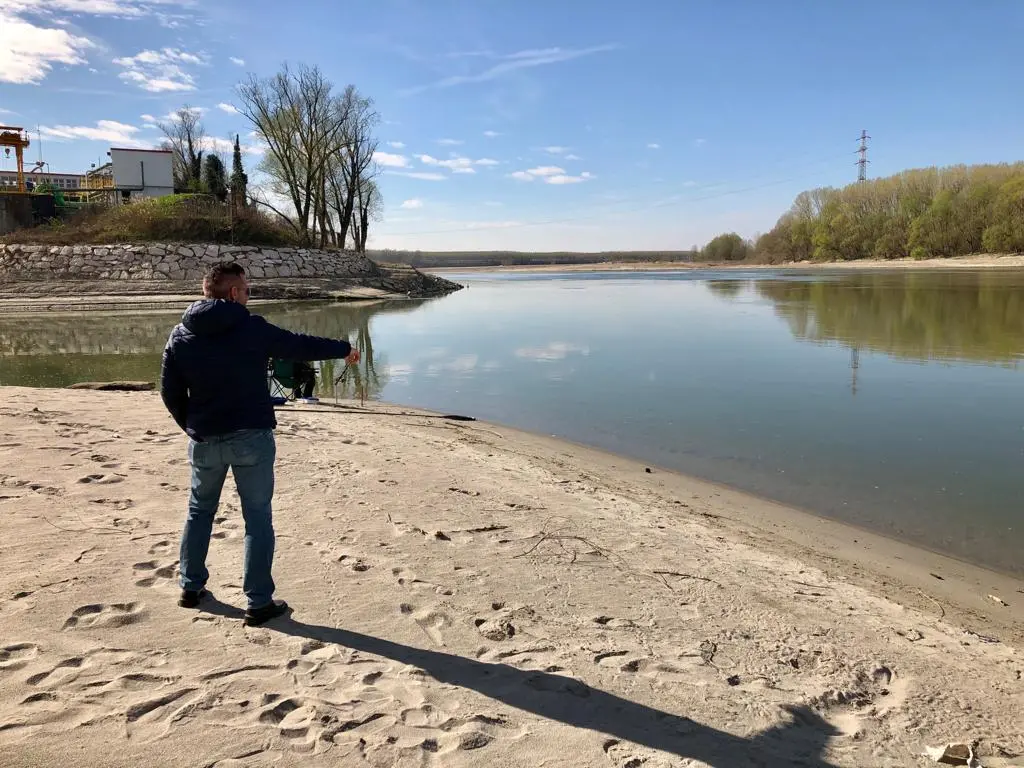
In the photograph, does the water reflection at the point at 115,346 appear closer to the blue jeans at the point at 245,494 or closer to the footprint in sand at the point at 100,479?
the footprint in sand at the point at 100,479

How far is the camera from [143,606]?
147 inches

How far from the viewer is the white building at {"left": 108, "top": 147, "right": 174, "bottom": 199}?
42.0 m

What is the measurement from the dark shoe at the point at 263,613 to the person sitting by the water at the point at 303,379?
751 cm

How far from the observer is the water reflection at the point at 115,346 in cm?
1381

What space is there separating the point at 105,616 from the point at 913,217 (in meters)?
111

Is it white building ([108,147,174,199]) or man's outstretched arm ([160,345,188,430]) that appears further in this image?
white building ([108,147,174,199])

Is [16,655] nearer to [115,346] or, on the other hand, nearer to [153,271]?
[115,346]

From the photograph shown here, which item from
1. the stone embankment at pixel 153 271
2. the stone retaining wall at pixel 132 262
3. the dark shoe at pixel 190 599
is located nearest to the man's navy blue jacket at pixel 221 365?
the dark shoe at pixel 190 599

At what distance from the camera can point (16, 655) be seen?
3.15 meters

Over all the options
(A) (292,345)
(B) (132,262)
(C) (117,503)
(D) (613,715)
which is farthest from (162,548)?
(B) (132,262)

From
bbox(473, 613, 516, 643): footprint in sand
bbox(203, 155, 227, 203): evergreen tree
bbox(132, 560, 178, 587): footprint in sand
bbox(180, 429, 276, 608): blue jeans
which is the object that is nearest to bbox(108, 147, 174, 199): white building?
bbox(203, 155, 227, 203): evergreen tree

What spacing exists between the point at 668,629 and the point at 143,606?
9.67 ft

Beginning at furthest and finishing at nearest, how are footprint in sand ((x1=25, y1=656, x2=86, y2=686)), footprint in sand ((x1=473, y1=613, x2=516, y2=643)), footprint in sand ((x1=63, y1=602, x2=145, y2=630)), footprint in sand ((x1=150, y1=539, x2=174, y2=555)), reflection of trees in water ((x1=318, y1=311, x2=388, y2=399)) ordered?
1. reflection of trees in water ((x1=318, y1=311, x2=388, y2=399))
2. footprint in sand ((x1=150, y1=539, x2=174, y2=555))
3. footprint in sand ((x1=473, y1=613, x2=516, y2=643))
4. footprint in sand ((x1=63, y1=602, x2=145, y2=630))
5. footprint in sand ((x1=25, y1=656, x2=86, y2=686))

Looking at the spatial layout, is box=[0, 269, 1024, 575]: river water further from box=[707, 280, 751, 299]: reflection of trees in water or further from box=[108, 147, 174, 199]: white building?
box=[108, 147, 174, 199]: white building
